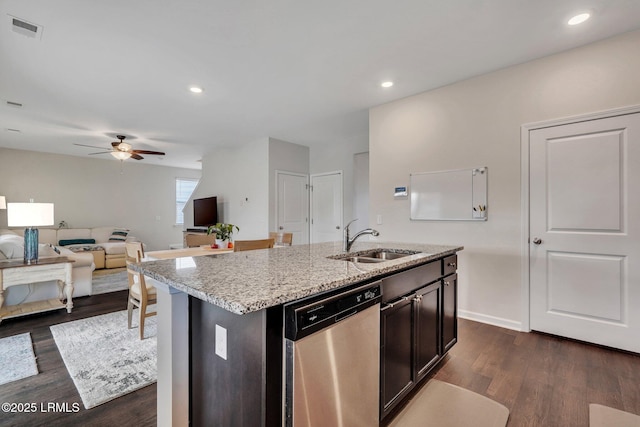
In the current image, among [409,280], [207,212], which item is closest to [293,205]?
[207,212]

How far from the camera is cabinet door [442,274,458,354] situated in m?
2.09

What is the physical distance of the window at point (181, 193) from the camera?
8.83 metres

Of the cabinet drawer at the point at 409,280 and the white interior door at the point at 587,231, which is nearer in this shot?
the cabinet drawer at the point at 409,280

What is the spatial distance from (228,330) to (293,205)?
4.86 m

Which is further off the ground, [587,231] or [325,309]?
[587,231]

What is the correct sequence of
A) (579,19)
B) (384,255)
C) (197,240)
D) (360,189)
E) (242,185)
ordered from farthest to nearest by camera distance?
(242,185) → (360,189) → (197,240) → (384,255) → (579,19)

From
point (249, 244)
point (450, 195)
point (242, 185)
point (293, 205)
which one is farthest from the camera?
point (242, 185)

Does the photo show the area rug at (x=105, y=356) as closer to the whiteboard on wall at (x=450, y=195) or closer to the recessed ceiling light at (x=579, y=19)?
the whiteboard on wall at (x=450, y=195)

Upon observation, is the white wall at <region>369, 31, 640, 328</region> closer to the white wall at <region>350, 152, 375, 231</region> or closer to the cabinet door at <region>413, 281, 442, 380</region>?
the cabinet door at <region>413, 281, 442, 380</region>

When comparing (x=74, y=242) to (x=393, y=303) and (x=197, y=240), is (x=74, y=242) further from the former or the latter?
(x=393, y=303)

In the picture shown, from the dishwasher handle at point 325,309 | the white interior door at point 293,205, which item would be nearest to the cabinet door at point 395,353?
the dishwasher handle at point 325,309

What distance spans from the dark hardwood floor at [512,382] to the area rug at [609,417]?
1.3 inches

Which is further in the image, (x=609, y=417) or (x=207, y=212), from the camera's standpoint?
(x=207, y=212)

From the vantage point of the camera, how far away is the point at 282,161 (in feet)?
18.7
